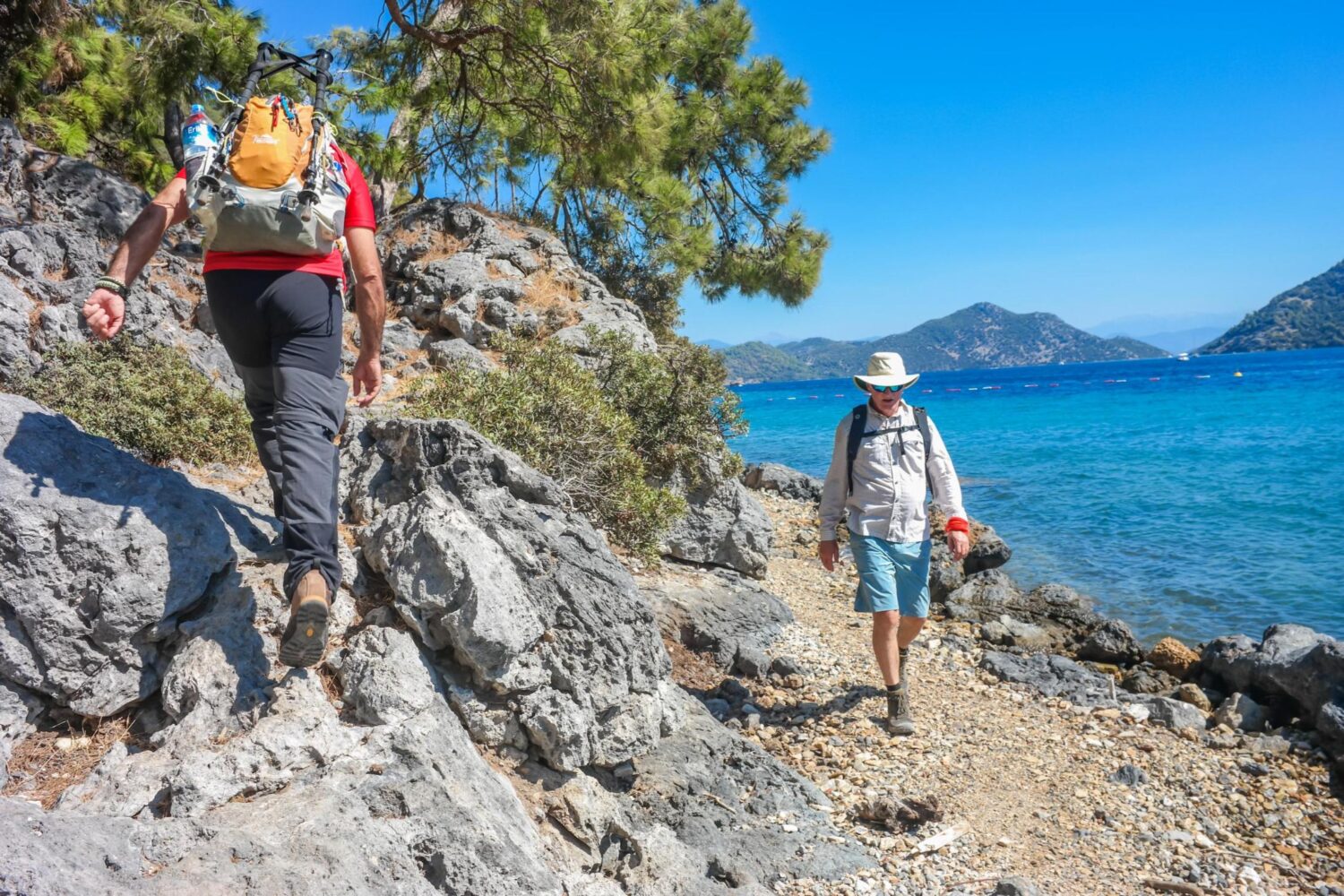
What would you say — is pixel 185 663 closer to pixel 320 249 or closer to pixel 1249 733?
pixel 320 249

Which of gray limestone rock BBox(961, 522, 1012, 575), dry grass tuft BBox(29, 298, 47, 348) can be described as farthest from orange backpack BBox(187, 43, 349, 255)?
gray limestone rock BBox(961, 522, 1012, 575)

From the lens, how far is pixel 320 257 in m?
3.29

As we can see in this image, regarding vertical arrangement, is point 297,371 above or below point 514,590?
above

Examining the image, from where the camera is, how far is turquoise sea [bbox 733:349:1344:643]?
10633 mm

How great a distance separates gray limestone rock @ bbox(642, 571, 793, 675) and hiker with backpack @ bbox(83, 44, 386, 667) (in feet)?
11.7

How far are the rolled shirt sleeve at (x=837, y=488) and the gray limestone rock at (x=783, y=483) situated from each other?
917cm

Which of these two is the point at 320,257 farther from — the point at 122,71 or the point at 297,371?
the point at 122,71

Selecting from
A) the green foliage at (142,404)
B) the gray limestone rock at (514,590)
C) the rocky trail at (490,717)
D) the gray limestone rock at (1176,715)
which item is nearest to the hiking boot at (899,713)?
the rocky trail at (490,717)

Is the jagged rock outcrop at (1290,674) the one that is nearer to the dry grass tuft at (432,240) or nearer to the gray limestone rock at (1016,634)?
the gray limestone rock at (1016,634)

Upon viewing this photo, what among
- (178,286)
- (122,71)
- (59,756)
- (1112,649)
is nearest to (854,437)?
(59,756)

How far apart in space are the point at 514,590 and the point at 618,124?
24.5 feet

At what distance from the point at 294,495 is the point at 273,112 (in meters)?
1.54

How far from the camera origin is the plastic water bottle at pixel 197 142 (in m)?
3.07

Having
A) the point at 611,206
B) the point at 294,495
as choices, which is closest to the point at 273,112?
the point at 294,495
